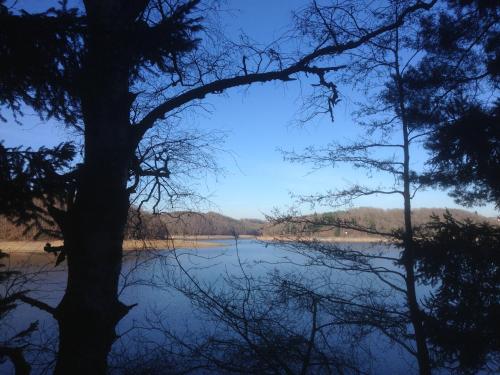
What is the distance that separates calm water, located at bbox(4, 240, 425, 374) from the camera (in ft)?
17.1

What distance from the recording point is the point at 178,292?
7023 mm

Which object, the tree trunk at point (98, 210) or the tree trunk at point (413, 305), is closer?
the tree trunk at point (98, 210)

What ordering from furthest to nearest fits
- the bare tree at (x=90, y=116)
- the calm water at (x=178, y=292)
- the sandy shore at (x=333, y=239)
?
the sandy shore at (x=333, y=239) → the calm water at (x=178, y=292) → the bare tree at (x=90, y=116)

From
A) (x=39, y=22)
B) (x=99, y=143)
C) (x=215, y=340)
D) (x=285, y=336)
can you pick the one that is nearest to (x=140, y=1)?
(x=39, y=22)

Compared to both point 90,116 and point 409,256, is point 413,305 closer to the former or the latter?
point 409,256

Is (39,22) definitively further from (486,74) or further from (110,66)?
(486,74)

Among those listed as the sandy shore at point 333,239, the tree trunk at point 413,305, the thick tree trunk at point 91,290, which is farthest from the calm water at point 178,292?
the thick tree trunk at point 91,290

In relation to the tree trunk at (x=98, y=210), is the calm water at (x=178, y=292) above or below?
below

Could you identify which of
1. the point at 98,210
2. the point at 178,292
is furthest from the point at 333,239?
the point at 98,210

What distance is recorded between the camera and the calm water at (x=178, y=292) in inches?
205

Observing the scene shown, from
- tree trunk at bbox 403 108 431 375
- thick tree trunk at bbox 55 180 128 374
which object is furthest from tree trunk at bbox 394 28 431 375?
thick tree trunk at bbox 55 180 128 374

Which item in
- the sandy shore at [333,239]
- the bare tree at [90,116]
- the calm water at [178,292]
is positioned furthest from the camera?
the sandy shore at [333,239]

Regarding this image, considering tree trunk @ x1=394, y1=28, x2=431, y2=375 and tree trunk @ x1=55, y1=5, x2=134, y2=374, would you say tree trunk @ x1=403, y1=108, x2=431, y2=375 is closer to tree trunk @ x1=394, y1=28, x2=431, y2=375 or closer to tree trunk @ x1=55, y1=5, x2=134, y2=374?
tree trunk @ x1=394, y1=28, x2=431, y2=375

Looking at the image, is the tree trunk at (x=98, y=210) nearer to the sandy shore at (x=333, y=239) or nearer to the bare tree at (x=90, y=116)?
the bare tree at (x=90, y=116)
